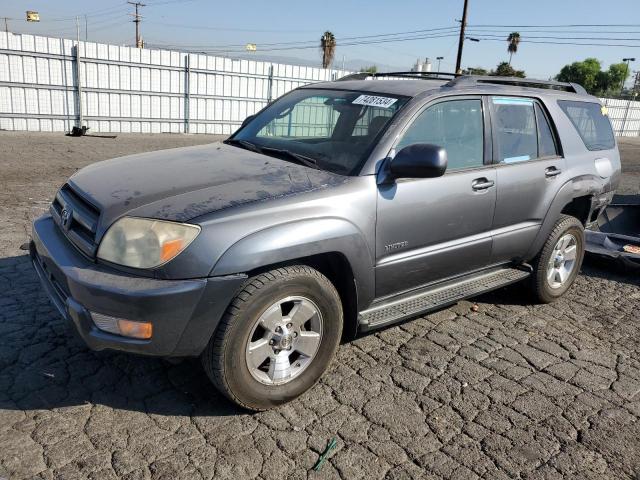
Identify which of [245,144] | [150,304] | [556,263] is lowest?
[556,263]

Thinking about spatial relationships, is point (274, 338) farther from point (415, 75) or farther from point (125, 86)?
point (125, 86)

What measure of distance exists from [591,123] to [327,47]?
53010 millimetres

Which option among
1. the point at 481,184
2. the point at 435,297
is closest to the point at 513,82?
the point at 481,184

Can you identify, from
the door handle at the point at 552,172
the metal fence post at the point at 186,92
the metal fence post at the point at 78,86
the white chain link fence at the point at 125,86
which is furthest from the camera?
the metal fence post at the point at 186,92

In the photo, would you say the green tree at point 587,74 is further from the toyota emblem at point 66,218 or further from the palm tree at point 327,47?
the toyota emblem at point 66,218

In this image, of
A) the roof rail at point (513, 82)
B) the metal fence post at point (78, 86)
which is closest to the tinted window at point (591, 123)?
the roof rail at point (513, 82)

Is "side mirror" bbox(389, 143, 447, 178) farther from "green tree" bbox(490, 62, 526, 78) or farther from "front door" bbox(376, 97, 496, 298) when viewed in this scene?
"green tree" bbox(490, 62, 526, 78)

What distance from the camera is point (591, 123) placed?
498cm

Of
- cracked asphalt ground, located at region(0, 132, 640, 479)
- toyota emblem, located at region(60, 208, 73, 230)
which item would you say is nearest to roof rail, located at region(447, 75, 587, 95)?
cracked asphalt ground, located at region(0, 132, 640, 479)

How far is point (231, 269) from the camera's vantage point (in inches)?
101

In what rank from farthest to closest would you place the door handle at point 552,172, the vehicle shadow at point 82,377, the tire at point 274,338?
the door handle at point 552,172 → the vehicle shadow at point 82,377 → the tire at point 274,338

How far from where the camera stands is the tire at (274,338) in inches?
105

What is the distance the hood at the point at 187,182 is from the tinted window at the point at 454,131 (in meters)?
0.72

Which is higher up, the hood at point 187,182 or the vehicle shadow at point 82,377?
the hood at point 187,182
